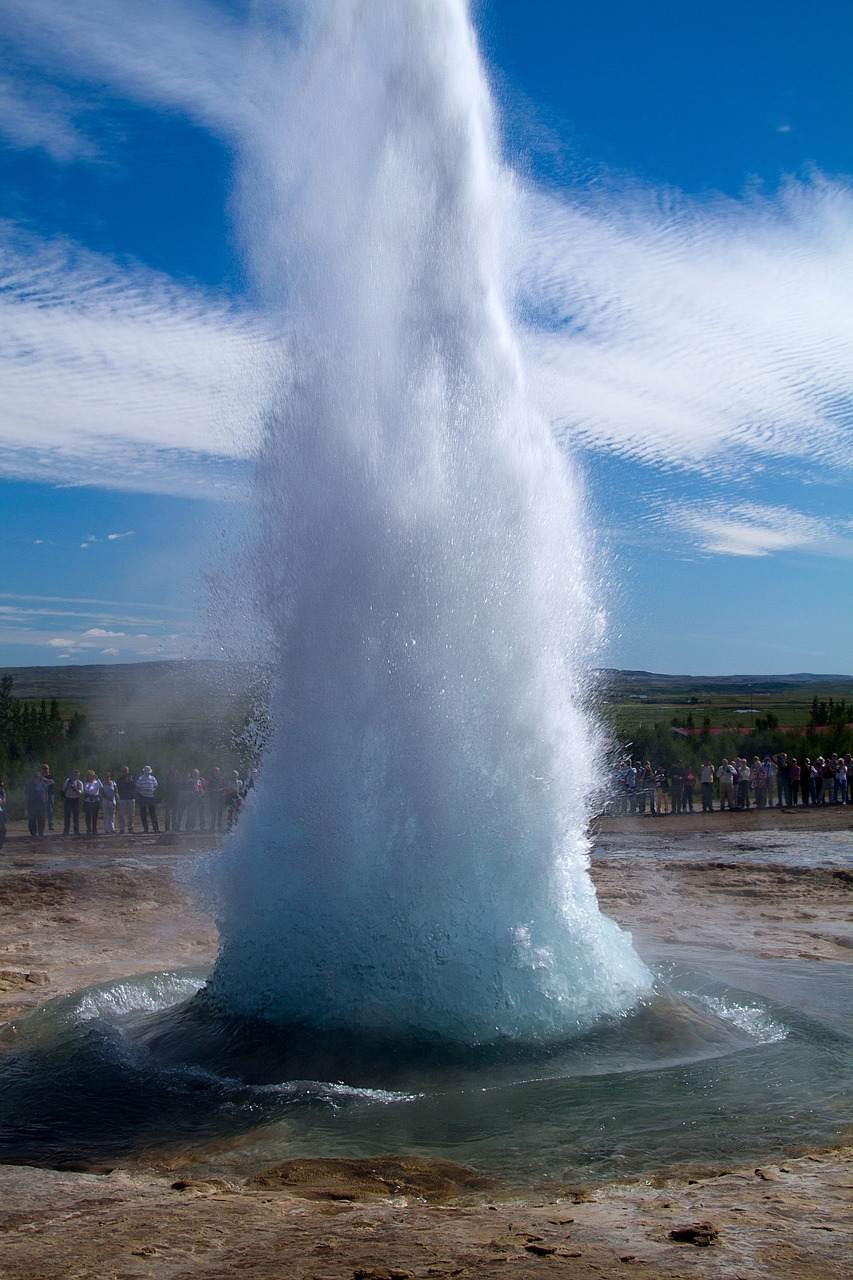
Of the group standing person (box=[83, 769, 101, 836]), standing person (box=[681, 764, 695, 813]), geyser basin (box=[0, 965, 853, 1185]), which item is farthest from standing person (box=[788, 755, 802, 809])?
geyser basin (box=[0, 965, 853, 1185])

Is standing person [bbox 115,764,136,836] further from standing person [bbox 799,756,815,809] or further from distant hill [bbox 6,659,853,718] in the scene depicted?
standing person [bbox 799,756,815,809]

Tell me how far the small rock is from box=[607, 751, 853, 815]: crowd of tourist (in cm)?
1888

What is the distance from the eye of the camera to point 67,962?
8977 mm

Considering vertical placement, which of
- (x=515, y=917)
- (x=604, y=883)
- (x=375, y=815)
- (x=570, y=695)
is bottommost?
(x=604, y=883)

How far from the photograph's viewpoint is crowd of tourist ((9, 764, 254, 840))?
1898cm

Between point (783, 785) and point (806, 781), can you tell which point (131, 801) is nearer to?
point (783, 785)

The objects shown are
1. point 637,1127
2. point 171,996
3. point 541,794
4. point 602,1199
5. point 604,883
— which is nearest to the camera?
point 602,1199

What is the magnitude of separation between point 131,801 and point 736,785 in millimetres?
12822

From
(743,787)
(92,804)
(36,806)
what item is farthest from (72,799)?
(743,787)

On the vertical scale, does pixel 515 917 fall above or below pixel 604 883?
above

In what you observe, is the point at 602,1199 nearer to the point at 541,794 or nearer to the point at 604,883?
the point at 541,794

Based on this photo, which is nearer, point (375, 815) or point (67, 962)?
point (375, 815)

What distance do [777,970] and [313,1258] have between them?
6.06 meters

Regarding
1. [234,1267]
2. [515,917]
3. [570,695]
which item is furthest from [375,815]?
[234,1267]
